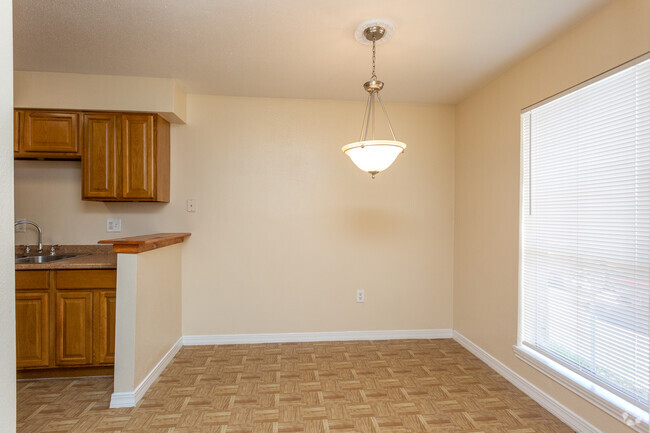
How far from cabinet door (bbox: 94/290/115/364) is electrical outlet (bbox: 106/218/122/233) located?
0.81 m

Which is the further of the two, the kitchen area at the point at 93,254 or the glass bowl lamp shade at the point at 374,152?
the kitchen area at the point at 93,254

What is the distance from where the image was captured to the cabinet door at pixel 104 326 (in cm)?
257

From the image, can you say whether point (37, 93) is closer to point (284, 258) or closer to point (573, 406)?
point (284, 258)

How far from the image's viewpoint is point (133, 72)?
282cm

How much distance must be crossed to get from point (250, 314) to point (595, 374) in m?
2.67

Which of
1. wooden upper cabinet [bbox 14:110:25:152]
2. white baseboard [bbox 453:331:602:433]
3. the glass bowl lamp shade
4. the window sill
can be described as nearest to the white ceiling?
wooden upper cabinet [bbox 14:110:25:152]

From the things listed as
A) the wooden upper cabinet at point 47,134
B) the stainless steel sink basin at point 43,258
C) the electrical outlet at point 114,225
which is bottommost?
the stainless steel sink basin at point 43,258

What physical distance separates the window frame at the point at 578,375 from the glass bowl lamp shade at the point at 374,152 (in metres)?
1.13

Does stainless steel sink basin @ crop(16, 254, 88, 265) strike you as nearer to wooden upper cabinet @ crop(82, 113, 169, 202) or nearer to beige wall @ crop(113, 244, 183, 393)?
wooden upper cabinet @ crop(82, 113, 169, 202)

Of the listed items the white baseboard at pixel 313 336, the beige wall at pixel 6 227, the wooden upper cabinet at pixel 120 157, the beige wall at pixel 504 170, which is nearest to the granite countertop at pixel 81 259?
the wooden upper cabinet at pixel 120 157

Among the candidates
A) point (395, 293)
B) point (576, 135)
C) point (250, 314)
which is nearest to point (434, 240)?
point (395, 293)

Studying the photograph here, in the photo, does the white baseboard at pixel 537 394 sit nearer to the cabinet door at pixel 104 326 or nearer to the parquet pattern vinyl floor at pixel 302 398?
the parquet pattern vinyl floor at pixel 302 398

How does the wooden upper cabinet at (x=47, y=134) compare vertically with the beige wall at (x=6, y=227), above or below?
above

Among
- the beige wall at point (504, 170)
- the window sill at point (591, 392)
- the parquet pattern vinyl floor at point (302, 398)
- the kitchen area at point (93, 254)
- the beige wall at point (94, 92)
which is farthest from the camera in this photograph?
the beige wall at point (94, 92)
